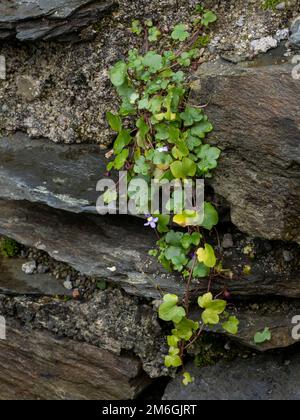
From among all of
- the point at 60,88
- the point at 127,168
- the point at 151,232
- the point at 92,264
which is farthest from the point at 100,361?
the point at 60,88

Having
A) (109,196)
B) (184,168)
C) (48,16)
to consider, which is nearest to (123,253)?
(109,196)

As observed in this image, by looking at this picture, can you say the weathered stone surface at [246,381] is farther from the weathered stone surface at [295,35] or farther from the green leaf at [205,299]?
the weathered stone surface at [295,35]

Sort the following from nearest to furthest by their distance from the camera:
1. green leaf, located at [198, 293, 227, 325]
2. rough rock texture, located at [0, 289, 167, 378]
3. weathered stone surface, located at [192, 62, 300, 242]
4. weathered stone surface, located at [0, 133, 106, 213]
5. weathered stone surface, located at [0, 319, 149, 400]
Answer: weathered stone surface, located at [192, 62, 300, 242]
green leaf, located at [198, 293, 227, 325]
weathered stone surface, located at [0, 133, 106, 213]
rough rock texture, located at [0, 289, 167, 378]
weathered stone surface, located at [0, 319, 149, 400]

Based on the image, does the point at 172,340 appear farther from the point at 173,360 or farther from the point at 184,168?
the point at 184,168

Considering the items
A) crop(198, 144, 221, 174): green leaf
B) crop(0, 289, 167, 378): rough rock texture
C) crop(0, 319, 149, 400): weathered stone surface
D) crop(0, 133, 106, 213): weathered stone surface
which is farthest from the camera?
crop(0, 319, 149, 400): weathered stone surface

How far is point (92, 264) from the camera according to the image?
9.85ft

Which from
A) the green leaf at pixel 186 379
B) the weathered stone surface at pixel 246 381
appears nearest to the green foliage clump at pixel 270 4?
the weathered stone surface at pixel 246 381

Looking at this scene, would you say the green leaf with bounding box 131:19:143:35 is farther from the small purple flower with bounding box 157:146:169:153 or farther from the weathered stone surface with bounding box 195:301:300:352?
the weathered stone surface with bounding box 195:301:300:352

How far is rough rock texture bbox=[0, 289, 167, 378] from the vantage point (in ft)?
9.98

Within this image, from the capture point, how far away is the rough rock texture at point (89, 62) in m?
2.72

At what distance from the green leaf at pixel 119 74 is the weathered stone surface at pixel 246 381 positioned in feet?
4.31

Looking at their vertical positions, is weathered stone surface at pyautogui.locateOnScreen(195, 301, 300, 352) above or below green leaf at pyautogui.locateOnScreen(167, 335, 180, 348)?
above

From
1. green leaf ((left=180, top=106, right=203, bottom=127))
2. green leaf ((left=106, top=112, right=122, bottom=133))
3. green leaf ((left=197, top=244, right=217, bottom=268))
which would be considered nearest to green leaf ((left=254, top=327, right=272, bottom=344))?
green leaf ((left=197, top=244, right=217, bottom=268))

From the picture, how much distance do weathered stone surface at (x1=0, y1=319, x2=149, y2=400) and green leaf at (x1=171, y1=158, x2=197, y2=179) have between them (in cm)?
100
